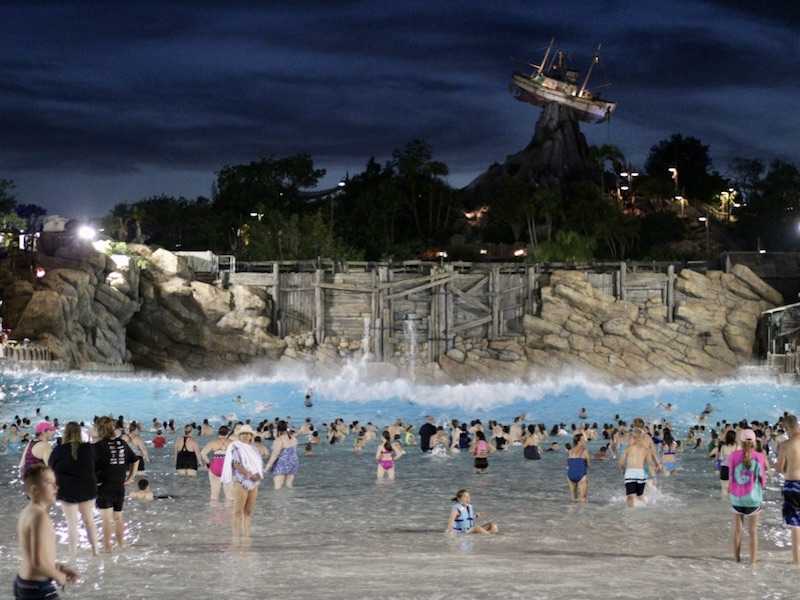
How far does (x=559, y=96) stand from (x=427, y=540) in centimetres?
7411

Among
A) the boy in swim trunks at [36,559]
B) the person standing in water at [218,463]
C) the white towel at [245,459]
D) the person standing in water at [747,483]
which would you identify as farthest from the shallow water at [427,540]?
the boy in swim trunks at [36,559]

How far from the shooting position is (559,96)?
3305 inches

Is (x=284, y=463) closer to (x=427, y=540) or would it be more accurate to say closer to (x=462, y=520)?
(x=462, y=520)

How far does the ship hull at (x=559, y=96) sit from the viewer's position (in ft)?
276

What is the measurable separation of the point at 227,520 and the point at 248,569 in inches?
147

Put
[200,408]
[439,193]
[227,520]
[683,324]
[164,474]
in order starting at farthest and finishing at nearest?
[439,193] → [683,324] → [200,408] → [164,474] → [227,520]

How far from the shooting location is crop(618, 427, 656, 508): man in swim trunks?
15.8 metres

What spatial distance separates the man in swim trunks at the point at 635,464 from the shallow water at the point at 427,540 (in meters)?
0.34

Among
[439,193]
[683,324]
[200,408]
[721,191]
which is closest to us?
[200,408]

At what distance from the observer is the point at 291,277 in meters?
48.7

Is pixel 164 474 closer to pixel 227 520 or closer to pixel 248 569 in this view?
pixel 227 520

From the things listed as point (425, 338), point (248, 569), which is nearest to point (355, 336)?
point (425, 338)

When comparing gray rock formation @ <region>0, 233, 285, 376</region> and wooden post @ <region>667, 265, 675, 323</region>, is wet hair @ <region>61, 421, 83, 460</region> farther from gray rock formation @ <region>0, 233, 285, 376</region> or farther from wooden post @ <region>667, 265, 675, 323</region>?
wooden post @ <region>667, 265, 675, 323</region>

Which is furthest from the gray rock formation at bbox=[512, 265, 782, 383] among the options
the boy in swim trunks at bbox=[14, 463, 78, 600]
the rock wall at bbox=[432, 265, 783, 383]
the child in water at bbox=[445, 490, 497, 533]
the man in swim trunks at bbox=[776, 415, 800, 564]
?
the boy in swim trunks at bbox=[14, 463, 78, 600]
